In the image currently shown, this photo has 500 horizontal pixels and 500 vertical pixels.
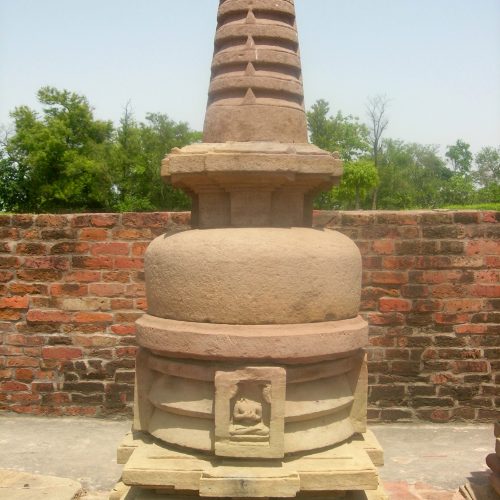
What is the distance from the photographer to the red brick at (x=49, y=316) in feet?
18.9

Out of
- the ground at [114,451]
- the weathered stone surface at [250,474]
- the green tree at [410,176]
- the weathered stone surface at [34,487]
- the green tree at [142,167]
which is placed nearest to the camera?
the weathered stone surface at [250,474]

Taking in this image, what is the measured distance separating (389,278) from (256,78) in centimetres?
302

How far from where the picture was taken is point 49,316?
227 inches

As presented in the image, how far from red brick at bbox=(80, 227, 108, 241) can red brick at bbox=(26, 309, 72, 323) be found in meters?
0.77

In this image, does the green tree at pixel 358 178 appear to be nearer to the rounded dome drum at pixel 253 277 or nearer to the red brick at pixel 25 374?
the red brick at pixel 25 374

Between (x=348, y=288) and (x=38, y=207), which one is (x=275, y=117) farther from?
(x=38, y=207)

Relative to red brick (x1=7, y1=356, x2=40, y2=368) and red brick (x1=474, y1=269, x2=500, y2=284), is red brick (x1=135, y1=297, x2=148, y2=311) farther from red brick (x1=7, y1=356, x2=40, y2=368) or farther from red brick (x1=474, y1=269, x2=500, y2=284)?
red brick (x1=474, y1=269, x2=500, y2=284)

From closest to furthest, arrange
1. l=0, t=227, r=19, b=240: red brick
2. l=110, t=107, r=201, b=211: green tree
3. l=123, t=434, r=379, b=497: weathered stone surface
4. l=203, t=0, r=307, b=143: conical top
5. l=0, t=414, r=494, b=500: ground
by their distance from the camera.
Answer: l=123, t=434, r=379, b=497: weathered stone surface → l=203, t=0, r=307, b=143: conical top → l=0, t=414, r=494, b=500: ground → l=0, t=227, r=19, b=240: red brick → l=110, t=107, r=201, b=211: green tree

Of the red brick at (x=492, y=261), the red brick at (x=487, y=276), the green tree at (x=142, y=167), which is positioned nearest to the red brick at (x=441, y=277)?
the red brick at (x=487, y=276)

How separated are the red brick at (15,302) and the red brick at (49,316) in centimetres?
11

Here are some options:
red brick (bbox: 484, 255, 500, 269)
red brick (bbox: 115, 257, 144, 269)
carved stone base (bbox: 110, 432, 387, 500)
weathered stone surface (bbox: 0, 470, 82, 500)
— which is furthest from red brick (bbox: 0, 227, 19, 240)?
red brick (bbox: 484, 255, 500, 269)

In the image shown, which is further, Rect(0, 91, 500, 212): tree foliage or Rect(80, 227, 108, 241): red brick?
Rect(0, 91, 500, 212): tree foliage

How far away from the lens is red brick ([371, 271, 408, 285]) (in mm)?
5621

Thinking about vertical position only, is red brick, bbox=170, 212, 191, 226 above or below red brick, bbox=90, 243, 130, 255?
above
